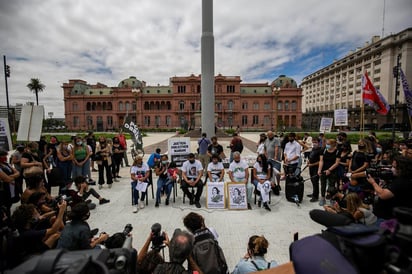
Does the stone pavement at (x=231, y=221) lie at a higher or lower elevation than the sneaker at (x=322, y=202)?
lower

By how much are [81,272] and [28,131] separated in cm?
865

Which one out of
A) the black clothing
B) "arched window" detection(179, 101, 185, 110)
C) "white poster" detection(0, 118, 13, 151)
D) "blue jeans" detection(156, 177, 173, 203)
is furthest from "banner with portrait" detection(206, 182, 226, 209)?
"arched window" detection(179, 101, 185, 110)

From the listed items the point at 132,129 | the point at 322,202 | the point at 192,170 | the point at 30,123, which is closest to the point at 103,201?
the point at 192,170

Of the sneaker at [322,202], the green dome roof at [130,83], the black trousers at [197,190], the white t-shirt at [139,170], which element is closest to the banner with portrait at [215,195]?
the black trousers at [197,190]

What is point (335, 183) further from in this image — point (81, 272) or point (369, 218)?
point (81, 272)

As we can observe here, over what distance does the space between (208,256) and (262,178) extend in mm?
4125

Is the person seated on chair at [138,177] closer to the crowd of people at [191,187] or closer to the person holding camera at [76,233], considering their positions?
the crowd of people at [191,187]

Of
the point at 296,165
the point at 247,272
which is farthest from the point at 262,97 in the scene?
the point at 247,272

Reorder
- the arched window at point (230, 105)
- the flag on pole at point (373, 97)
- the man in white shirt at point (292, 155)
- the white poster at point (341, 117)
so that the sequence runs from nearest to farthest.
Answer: the man in white shirt at point (292, 155) < the flag on pole at point (373, 97) < the white poster at point (341, 117) < the arched window at point (230, 105)

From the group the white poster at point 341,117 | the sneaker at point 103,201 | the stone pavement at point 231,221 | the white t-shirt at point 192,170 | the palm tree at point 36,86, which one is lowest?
the stone pavement at point 231,221

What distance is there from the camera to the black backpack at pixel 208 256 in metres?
2.03

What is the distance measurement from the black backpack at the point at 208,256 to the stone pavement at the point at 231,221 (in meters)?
1.36

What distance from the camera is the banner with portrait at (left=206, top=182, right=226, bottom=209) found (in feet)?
18.0

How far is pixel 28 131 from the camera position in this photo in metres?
7.16
